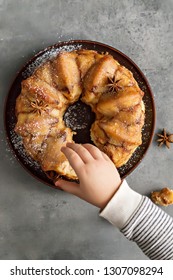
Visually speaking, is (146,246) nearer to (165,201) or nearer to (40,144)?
(165,201)

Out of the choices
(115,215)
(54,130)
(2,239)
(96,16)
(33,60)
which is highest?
(96,16)

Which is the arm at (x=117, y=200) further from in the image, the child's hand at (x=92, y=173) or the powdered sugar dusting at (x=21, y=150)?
the powdered sugar dusting at (x=21, y=150)

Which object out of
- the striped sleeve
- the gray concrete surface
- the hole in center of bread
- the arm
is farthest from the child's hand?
the gray concrete surface

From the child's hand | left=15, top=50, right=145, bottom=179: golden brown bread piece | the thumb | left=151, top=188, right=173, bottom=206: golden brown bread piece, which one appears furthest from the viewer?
left=151, top=188, right=173, bottom=206: golden brown bread piece

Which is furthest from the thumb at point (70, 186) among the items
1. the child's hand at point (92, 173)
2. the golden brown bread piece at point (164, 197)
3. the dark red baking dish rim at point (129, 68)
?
the golden brown bread piece at point (164, 197)

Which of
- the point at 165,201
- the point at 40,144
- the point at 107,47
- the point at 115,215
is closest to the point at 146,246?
the point at 115,215

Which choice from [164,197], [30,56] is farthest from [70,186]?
[30,56]

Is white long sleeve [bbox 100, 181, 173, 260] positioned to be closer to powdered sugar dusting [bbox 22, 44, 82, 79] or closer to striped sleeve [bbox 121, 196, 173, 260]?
striped sleeve [bbox 121, 196, 173, 260]
